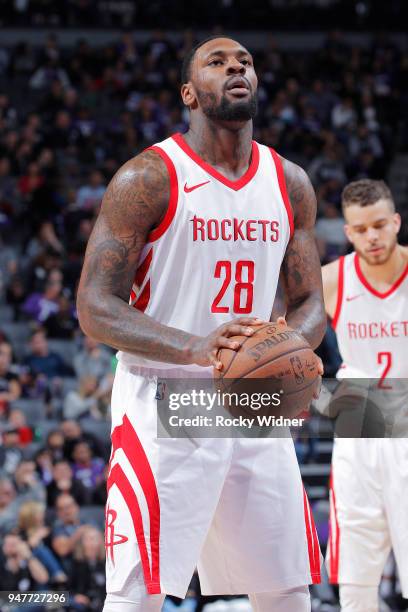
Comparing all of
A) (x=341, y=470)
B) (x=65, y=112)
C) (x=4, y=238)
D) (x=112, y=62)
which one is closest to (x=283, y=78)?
(x=112, y=62)

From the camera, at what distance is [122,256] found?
138 inches

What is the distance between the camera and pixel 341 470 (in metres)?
5.16

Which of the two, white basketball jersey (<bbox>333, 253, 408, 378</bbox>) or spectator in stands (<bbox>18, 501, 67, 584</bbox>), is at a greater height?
white basketball jersey (<bbox>333, 253, 408, 378</bbox>)

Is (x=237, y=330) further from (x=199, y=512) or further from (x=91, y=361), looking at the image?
(x=91, y=361)

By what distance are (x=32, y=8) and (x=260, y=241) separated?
16077mm

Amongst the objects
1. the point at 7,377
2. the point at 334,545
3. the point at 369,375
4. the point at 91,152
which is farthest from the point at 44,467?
the point at 91,152

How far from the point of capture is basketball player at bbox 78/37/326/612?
3.38m

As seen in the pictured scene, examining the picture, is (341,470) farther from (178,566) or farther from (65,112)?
(65,112)

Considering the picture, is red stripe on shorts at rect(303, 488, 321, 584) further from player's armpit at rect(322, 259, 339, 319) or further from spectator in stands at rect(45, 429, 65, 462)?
spectator in stands at rect(45, 429, 65, 462)

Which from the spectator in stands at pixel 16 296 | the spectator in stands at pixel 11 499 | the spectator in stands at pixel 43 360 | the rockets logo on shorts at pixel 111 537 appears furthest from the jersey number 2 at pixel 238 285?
the spectator in stands at pixel 16 296

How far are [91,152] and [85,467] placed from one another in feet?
21.4

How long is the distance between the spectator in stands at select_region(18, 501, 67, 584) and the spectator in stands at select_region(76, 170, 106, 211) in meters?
6.00

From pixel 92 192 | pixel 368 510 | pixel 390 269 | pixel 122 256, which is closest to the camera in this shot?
pixel 122 256

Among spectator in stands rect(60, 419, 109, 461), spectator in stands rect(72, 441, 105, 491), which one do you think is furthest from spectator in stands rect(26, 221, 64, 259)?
spectator in stands rect(72, 441, 105, 491)
